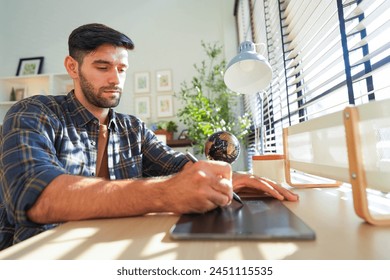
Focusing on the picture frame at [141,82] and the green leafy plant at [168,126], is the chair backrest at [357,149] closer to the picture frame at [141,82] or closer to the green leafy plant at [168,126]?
the green leafy plant at [168,126]

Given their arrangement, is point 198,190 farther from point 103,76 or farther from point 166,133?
point 166,133

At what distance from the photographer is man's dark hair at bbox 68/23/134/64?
1013mm

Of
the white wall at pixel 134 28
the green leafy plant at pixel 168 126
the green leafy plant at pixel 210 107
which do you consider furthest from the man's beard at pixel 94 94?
the white wall at pixel 134 28

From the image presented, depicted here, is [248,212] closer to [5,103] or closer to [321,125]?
[321,125]

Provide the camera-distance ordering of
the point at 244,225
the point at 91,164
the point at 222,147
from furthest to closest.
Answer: the point at 222,147 < the point at 91,164 < the point at 244,225

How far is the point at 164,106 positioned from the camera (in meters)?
3.11

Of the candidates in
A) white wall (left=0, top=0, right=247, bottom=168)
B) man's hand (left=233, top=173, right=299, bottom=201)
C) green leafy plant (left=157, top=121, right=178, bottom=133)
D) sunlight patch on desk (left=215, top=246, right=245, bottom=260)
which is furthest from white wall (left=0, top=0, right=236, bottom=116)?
sunlight patch on desk (left=215, top=246, right=245, bottom=260)

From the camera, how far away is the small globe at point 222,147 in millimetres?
1259

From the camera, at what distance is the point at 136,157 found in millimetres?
1114

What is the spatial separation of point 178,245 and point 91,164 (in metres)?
0.66

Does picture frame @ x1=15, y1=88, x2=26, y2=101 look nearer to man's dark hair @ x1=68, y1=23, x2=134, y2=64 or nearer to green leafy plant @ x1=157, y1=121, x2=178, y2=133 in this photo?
green leafy plant @ x1=157, y1=121, x2=178, y2=133

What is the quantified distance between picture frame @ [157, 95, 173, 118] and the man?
1.88 meters

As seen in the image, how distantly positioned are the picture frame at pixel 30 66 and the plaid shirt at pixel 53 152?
2781 mm

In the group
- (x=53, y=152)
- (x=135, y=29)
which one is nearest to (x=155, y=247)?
(x=53, y=152)
